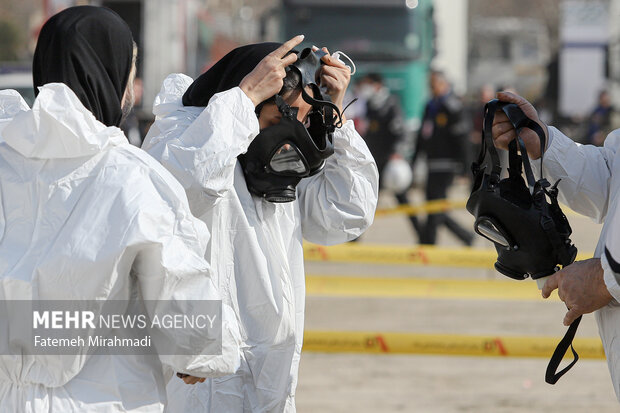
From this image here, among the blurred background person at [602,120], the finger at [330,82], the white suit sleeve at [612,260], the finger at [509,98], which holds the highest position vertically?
the finger at [330,82]

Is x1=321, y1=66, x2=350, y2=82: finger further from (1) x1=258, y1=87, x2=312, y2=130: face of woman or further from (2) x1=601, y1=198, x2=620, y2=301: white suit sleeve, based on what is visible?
Answer: (2) x1=601, y1=198, x2=620, y2=301: white suit sleeve

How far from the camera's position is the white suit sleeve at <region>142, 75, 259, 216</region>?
2.96m

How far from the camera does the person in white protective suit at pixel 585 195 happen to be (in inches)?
122

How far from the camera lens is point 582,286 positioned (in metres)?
3.12

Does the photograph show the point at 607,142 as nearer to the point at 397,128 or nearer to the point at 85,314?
the point at 85,314

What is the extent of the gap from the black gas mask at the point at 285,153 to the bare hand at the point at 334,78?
0.37 ft

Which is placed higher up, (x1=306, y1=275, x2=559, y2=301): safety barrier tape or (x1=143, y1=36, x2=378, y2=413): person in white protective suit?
(x1=143, y1=36, x2=378, y2=413): person in white protective suit

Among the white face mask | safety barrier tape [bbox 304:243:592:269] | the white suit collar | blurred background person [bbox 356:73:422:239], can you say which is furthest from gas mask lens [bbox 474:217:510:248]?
the white face mask

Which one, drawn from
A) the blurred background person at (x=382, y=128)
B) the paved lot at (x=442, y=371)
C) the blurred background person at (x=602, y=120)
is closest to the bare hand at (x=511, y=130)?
the paved lot at (x=442, y=371)

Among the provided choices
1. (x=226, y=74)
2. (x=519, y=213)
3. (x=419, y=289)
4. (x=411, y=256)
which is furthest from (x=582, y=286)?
(x=411, y=256)

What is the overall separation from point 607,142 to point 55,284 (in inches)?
74.3

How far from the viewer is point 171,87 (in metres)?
3.46

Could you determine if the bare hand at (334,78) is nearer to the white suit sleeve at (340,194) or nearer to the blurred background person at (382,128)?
the white suit sleeve at (340,194)

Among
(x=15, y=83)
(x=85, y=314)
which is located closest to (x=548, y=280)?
(x=85, y=314)
